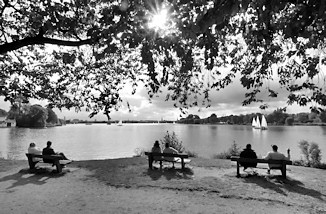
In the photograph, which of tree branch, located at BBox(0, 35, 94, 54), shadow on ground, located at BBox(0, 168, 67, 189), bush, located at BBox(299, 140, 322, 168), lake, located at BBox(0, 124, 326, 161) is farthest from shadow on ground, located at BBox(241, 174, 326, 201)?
lake, located at BBox(0, 124, 326, 161)

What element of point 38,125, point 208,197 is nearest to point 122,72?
point 208,197

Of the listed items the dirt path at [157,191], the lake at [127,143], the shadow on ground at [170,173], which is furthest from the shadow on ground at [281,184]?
the lake at [127,143]

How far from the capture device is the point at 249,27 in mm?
4668

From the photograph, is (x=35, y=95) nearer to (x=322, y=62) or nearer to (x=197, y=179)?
(x=197, y=179)

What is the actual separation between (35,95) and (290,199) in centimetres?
835

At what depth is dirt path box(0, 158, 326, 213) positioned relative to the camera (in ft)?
21.1

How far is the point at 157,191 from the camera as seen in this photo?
25.8 ft

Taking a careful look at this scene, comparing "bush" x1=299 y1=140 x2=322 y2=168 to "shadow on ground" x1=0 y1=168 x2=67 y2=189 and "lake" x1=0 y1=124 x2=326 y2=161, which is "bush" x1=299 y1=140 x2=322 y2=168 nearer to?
"lake" x1=0 y1=124 x2=326 y2=161

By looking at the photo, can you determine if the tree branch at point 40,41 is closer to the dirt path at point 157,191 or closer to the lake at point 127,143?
the dirt path at point 157,191

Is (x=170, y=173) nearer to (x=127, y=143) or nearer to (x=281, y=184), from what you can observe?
(x=281, y=184)

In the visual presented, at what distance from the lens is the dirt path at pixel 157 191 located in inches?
253

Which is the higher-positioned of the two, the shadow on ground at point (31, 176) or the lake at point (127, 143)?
the shadow on ground at point (31, 176)

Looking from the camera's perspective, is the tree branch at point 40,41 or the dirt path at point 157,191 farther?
the dirt path at point 157,191

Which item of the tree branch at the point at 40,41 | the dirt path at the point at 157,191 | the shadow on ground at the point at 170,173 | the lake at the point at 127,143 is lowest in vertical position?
the lake at the point at 127,143
